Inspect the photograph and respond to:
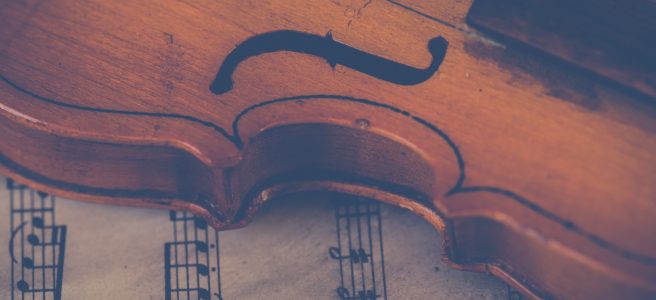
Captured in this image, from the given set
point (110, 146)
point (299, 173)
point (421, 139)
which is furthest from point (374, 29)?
point (110, 146)

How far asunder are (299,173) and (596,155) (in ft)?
2.04

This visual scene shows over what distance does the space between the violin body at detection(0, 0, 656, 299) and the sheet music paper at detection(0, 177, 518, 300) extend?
21 centimetres

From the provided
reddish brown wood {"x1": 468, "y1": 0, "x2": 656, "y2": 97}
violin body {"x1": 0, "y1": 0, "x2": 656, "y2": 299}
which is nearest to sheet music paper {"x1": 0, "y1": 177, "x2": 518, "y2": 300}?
violin body {"x1": 0, "y1": 0, "x2": 656, "y2": 299}

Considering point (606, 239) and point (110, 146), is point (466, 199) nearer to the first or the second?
point (606, 239)

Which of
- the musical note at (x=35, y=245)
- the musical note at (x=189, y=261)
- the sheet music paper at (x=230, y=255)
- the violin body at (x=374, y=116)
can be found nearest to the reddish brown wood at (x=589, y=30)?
the violin body at (x=374, y=116)

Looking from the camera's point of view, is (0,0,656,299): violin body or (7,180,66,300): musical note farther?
(7,180,66,300): musical note

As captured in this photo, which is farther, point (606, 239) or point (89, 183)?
point (89, 183)

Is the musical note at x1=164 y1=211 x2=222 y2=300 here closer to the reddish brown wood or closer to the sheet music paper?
the sheet music paper

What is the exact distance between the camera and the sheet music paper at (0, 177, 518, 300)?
1.69 m

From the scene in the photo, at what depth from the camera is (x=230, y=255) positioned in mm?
1728

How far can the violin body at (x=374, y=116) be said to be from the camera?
1.29m

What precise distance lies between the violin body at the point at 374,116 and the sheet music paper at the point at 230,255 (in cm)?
21

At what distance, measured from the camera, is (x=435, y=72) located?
1.40m

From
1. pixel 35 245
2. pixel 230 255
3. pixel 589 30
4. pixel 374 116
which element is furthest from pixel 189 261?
pixel 589 30
